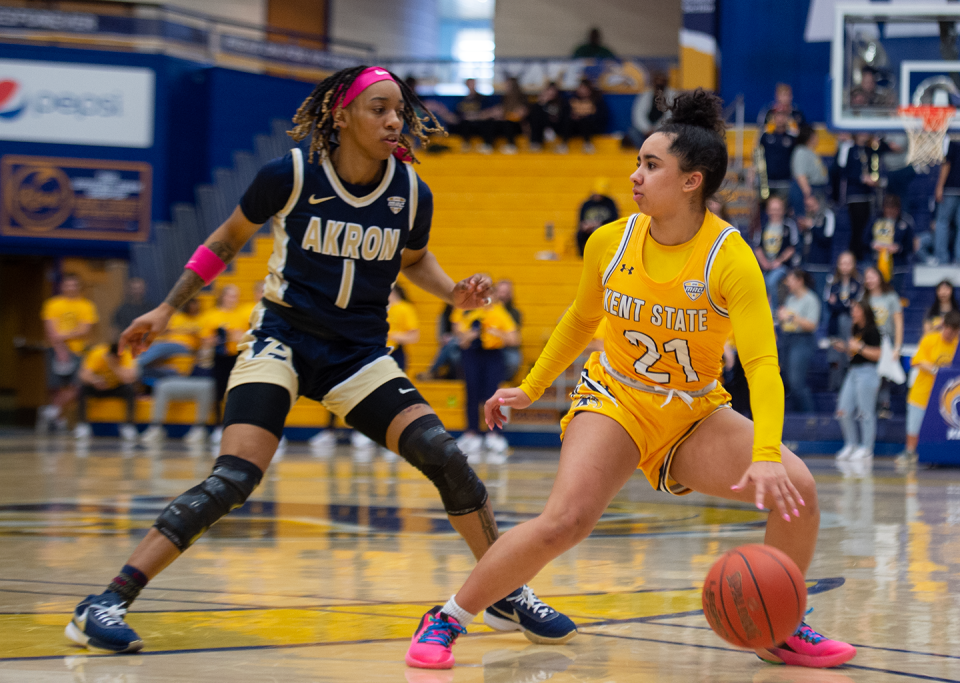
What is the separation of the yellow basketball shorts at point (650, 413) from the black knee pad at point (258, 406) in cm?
105

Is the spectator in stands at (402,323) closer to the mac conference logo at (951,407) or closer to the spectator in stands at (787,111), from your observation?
the mac conference logo at (951,407)

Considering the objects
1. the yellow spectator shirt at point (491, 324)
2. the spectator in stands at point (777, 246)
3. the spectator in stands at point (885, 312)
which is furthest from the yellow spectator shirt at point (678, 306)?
the spectator in stands at point (777, 246)

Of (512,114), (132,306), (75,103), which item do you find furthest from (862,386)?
(75,103)

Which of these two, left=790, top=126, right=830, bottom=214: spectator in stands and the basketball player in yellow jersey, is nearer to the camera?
the basketball player in yellow jersey

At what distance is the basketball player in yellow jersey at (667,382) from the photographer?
3.50 meters

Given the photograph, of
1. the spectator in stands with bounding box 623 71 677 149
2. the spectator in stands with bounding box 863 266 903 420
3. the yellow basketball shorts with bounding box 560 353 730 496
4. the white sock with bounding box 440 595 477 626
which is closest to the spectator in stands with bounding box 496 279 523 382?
the spectator in stands with bounding box 863 266 903 420

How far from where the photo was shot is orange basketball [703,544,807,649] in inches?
130

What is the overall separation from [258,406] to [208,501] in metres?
0.38

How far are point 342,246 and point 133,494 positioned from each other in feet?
15.6

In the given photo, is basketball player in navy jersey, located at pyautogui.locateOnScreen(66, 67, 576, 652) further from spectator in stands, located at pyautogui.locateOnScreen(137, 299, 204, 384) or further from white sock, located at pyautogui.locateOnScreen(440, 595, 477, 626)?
spectator in stands, located at pyautogui.locateOnScreen(137, 299, 204, 384)

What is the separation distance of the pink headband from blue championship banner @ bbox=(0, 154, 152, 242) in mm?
15266

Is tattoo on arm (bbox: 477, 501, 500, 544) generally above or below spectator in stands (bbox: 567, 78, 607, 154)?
below

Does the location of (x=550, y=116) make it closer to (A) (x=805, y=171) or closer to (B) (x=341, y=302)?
(A) (x=805, y=171)

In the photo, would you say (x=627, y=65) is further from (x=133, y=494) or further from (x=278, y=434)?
(x=278, y=434)
